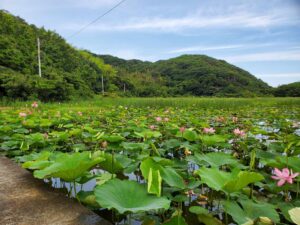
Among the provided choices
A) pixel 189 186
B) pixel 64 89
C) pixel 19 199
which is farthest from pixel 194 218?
pixel 64 89

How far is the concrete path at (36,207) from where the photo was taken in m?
1.16

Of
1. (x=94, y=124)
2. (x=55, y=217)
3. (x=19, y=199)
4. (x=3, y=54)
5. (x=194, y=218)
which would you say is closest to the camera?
(x=55, y=217)

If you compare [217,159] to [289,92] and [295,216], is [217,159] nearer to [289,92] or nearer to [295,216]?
[295,216]

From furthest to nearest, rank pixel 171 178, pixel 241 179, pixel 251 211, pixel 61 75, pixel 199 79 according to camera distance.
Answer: pixel 199 79
pixel 61 75
pixel 171 178
pixel 251 211
pixel 241 179

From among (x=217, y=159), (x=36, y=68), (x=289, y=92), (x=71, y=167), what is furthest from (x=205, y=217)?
(x=289, y=92)

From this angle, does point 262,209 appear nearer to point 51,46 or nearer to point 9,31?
point 9,31

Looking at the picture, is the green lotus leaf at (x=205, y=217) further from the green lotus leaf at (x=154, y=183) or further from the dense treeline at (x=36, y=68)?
the dense treeline at (x=36, y=68)

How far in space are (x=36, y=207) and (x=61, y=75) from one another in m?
16.4

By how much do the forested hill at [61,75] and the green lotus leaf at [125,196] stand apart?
37.8 feet

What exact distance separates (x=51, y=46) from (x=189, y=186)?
76.6 feet

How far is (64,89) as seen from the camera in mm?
13086

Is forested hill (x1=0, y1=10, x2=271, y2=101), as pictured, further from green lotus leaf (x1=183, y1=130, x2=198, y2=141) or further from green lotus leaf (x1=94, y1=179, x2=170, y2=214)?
green lotus leaf (x1=94, y1=179, x2=170, y2=214)

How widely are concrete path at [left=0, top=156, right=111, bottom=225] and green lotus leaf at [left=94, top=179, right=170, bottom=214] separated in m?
0.15

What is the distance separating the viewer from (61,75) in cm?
1675
